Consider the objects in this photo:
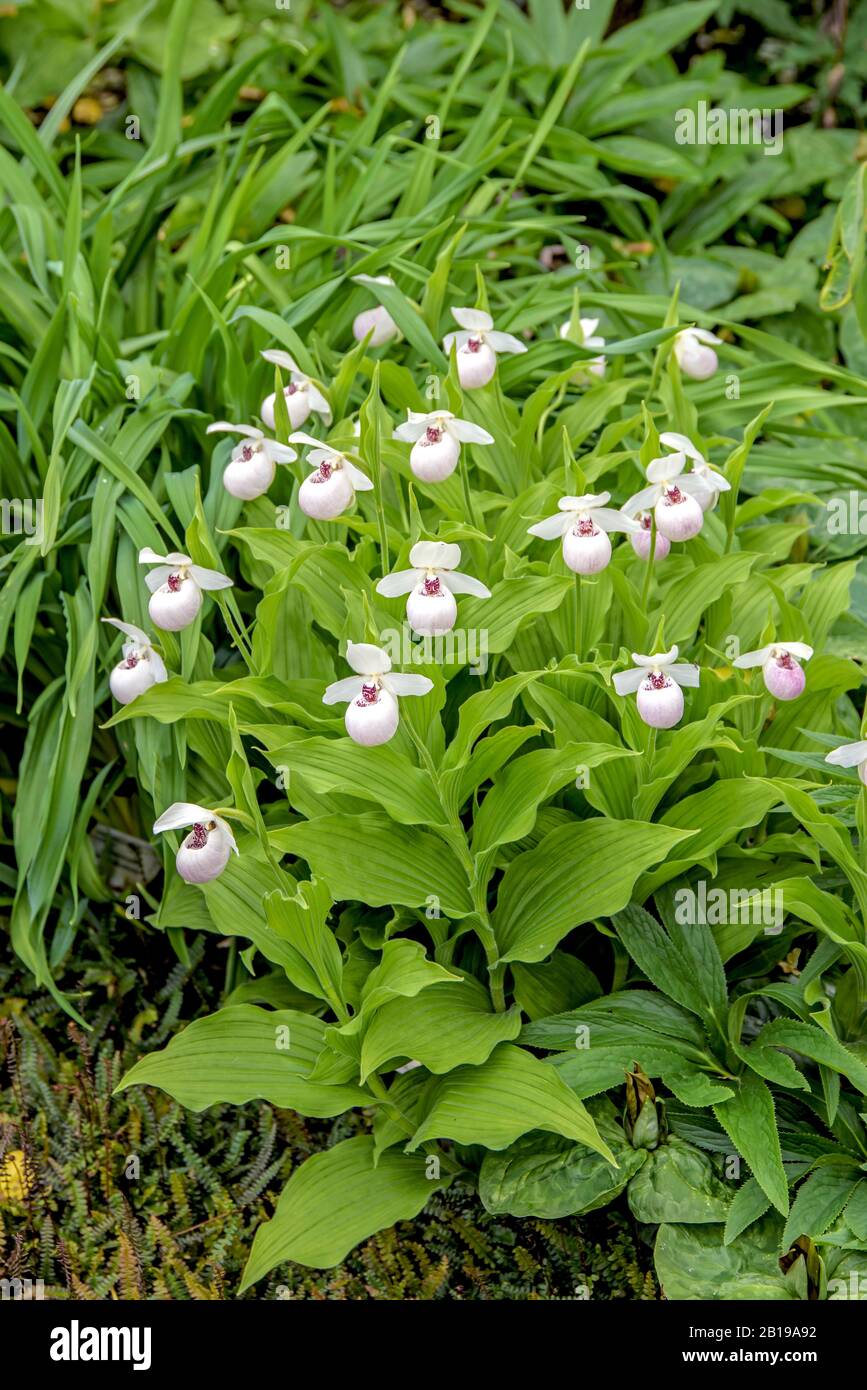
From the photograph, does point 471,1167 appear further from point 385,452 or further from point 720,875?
point 385,452

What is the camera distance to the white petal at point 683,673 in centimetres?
166

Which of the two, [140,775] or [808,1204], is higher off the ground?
[140,775]

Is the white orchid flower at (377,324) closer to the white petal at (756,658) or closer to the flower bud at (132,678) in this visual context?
the flower bud at (132,678)

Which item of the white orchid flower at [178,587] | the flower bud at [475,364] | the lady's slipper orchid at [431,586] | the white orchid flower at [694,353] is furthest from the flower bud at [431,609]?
the white orchid flower at [694,353]

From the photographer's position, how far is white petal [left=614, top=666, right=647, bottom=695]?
1.66 meters

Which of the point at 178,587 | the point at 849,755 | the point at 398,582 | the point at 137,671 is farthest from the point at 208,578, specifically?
the point at 849,755

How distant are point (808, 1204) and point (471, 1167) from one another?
0.50 metres

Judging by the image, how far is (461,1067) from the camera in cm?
177

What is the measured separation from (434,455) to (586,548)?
0.26 m

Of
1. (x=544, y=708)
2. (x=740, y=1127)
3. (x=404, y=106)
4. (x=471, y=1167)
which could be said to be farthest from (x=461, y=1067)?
(x=404, y=106)

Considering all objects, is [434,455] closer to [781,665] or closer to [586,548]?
[586,548]

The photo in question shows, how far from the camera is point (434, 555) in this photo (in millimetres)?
1634

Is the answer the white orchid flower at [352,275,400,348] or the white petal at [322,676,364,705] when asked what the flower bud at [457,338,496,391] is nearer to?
the white orchid flower at [352,275,400,348]

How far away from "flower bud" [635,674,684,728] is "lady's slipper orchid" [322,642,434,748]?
0.28 m
